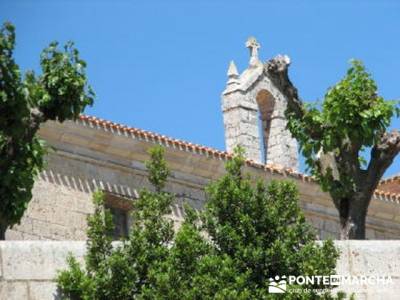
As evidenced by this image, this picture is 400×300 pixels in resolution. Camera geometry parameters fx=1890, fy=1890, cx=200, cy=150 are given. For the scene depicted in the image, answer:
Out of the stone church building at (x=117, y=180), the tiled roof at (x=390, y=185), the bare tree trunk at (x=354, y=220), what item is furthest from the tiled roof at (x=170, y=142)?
the bare tree trunk at (x=354, y=220)

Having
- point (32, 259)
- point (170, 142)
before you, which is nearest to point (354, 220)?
point (32, 259)

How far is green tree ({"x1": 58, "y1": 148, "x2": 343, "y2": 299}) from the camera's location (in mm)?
18719

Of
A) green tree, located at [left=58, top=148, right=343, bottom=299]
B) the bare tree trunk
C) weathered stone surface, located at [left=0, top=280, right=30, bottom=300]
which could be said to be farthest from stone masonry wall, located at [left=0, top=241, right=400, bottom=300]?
the bare tree trunk

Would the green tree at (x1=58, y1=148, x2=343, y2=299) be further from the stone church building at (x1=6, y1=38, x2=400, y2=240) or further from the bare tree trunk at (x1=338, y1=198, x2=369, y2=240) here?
the stone church building at (x1=6, y1=38, x2=400, y2=240)

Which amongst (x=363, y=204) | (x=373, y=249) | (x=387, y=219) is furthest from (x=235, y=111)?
(x=373, y=249)

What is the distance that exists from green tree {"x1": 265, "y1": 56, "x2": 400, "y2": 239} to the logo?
9.34ft

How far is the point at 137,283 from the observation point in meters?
19.1

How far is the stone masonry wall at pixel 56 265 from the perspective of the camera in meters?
18.4

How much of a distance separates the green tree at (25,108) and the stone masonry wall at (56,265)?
106cm

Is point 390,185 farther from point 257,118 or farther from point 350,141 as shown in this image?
point 350,141

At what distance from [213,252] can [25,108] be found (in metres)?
2.42

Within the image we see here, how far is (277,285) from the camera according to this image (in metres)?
19.1

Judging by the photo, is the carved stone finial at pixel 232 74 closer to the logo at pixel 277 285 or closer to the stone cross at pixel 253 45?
the stone cross at pixel 253 45

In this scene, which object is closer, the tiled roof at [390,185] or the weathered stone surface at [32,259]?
the weathered stone surface at [32,259]
